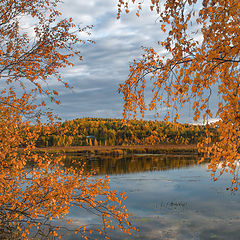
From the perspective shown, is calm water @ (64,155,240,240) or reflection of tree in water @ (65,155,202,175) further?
reflection of tree in water @ (65,155,202,175)

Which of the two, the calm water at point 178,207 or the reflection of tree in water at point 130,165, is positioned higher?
the reflection of tree in water at point 130,165

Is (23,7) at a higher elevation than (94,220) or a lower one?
higher

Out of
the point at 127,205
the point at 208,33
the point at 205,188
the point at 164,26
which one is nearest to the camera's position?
the point at 208,33

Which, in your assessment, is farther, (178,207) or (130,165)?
(130,165)

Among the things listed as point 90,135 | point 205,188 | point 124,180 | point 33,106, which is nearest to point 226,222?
point 205,188

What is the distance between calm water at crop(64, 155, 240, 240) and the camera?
33.2ft

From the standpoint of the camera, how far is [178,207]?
537 inches

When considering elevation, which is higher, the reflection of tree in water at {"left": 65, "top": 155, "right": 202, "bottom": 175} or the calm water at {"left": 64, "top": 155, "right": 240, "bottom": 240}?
the reflection of tree in water at {"left": 65, "top": 155, "right": 202, "bottom": 175}

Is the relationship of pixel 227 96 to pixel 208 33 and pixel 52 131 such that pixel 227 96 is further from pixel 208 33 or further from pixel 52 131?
pixel 52 131

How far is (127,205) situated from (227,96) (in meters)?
10.7

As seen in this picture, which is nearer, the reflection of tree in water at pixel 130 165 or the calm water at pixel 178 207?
the calm water at pixel 178 207

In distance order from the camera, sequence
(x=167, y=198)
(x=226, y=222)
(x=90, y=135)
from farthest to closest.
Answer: (x=90, y=135)
(x=167, y=198)
(x=226, y=222)

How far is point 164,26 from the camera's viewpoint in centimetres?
570

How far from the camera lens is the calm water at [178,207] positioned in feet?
33.2
